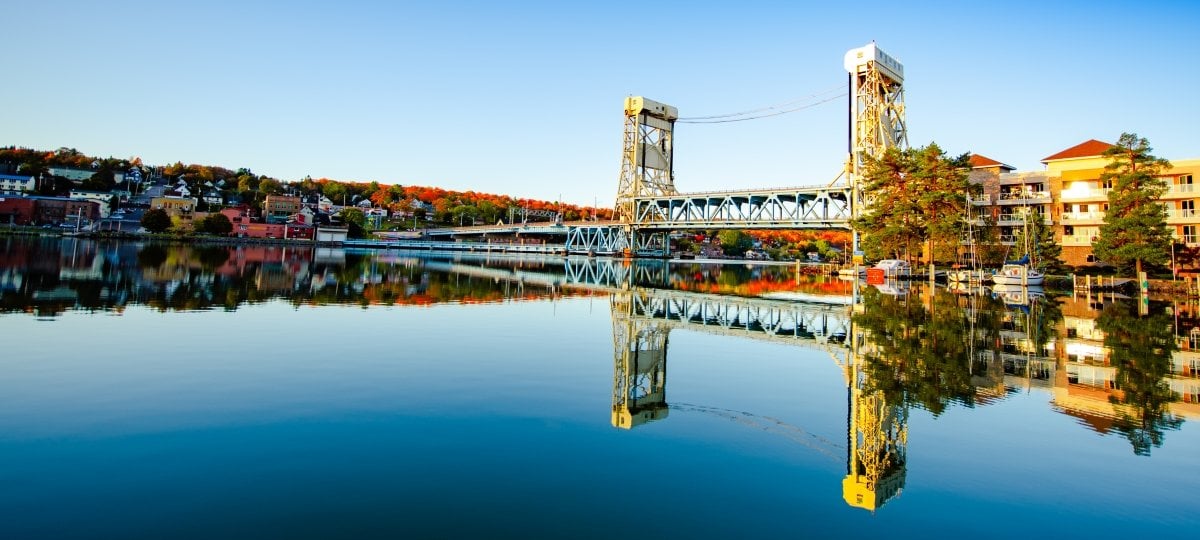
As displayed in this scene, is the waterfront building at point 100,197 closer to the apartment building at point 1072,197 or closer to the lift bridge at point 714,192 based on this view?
the lift bridge at point 714,192

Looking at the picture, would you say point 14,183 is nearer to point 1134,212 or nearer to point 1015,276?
point 1015,276

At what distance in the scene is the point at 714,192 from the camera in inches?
2689

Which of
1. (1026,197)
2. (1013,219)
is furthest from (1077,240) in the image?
(1026,197)

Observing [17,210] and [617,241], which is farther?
[17,210]

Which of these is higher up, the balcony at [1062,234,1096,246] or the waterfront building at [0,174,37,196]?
the waterfront building at [0,174,37,196]

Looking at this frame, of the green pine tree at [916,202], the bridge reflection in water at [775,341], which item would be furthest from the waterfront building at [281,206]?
the bridge reflection in water at [775,341]

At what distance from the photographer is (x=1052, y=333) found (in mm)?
15547

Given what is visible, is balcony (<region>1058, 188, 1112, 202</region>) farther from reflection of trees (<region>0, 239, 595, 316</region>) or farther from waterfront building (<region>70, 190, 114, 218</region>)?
waterfront building (<region>70, 190, 114, 218</region>)

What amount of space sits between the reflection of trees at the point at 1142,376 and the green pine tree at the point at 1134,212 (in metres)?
15.6

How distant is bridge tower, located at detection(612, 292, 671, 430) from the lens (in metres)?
7.55

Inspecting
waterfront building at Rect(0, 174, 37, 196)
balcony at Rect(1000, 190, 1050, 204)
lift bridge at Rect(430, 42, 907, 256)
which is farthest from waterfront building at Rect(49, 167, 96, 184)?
balcony at Rect(1000, 190, 1050, 204)

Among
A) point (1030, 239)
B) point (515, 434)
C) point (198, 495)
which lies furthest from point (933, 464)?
point (1030, 239)

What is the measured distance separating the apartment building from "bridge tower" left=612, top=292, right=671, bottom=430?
3734 cm

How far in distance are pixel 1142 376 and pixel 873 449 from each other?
7250 mm
